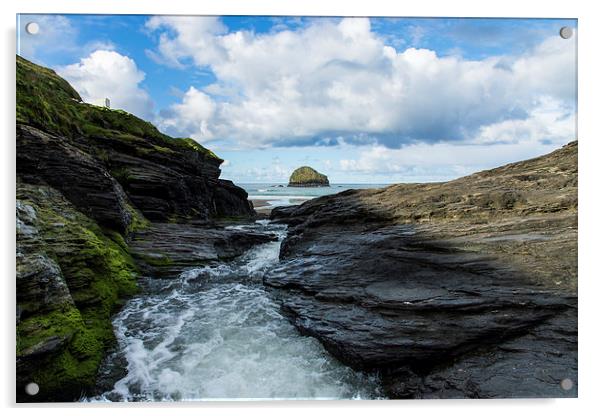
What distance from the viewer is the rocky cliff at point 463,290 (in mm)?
5926

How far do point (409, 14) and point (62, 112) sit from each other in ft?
42.0

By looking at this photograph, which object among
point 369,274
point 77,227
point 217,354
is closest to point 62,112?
point 77,227

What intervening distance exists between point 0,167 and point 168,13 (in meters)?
4.05

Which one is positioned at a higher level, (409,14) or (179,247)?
(409,14)

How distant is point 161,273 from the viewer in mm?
11508

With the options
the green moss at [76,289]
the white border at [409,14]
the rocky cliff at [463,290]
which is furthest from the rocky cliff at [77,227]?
the rocky cliff at [463,290]

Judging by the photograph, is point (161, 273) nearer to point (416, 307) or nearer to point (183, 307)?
point (183, 307)

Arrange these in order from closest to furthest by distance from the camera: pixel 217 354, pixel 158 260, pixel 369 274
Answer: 1. pixel 217 354
2. pixel 369 274
3. pixel 158 260

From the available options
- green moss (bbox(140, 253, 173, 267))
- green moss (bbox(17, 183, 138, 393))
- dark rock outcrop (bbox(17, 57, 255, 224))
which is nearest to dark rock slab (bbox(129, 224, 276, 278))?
green moss (bbox(140, 253, 173, 267))

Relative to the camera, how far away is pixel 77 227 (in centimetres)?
889

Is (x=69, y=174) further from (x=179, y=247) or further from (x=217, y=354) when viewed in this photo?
(x=217, y=354)

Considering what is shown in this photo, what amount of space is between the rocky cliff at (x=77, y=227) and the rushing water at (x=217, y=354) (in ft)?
2.03
